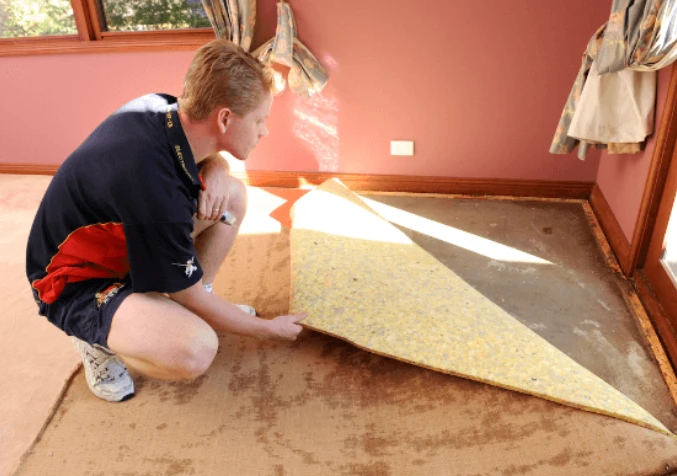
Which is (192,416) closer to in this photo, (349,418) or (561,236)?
(349,418)

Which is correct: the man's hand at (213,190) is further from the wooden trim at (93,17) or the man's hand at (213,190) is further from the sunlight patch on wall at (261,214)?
the wooden trim at (93,17)

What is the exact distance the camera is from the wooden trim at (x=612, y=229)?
7.75 feet

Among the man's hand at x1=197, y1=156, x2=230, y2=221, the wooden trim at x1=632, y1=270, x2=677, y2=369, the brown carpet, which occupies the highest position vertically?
the man's hand at x1=197, y1=156, x2=230, y2=221

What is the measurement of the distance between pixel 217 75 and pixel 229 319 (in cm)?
65

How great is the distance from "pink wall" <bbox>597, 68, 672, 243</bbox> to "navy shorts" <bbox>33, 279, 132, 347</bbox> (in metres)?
2.00

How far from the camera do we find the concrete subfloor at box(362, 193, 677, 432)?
1.86m

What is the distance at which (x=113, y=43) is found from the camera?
313cm

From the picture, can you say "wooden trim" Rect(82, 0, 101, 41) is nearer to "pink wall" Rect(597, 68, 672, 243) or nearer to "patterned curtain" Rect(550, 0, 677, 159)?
"patterned curtain" Rect(550, 0, 677, 159)

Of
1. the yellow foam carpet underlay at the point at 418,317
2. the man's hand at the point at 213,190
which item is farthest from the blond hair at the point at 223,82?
the yellow foam carpet underlay at the point at 418,317

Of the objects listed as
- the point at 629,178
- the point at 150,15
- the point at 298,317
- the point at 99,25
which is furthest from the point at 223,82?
the point at 99,25

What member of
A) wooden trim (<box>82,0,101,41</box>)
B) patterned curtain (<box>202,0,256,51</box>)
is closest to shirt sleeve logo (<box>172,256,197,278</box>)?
patterned curtain (<box>202,0,256,51</box>)

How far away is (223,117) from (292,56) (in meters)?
1.49

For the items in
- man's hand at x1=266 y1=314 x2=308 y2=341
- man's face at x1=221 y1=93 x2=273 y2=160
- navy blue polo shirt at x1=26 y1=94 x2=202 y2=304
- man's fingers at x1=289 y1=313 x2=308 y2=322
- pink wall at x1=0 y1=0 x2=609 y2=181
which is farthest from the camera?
pink wall at x1=0 y1=0 x2=609 y2=181

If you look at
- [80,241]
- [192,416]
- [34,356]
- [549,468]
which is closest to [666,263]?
[549,468]
